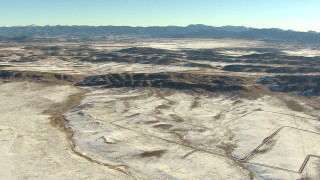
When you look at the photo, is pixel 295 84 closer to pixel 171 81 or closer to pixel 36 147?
pixel 171 81

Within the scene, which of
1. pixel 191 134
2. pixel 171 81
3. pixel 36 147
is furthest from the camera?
pixel 171 81

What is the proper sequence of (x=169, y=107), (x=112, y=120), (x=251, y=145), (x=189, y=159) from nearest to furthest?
(x=189, y=159)
(x=251, y=145)
(x=112, y=120)
(x=169, y=107)

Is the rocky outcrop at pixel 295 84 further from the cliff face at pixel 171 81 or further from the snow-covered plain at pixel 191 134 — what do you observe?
the snow-covered plain at pixel 191 134

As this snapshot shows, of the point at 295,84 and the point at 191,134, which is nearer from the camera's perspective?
the point at 191,134

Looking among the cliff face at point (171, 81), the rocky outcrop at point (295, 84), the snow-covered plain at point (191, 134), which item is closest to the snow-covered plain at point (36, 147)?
the snow-covered plain at point (191, 134)

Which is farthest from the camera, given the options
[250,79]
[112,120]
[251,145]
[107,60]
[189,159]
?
[107,60]

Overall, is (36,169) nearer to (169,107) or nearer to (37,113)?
(37,113)

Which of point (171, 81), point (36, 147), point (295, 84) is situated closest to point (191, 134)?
point (36, 147)

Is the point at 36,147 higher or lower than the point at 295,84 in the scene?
lower

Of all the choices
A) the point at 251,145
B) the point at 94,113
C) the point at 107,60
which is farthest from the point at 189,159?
the point at 107,60
